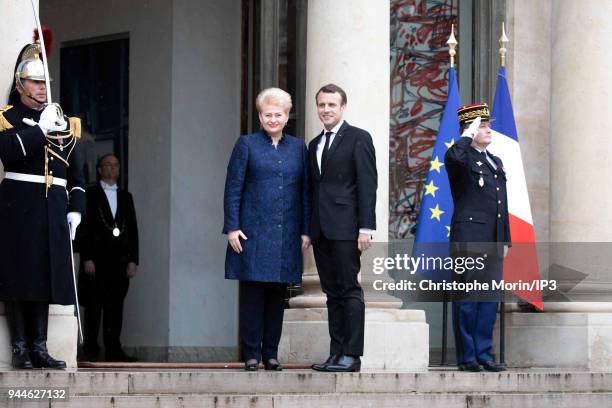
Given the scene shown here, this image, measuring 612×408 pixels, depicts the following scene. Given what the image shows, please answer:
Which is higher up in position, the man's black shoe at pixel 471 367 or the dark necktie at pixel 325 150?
the dark necktie at pixel 325 150

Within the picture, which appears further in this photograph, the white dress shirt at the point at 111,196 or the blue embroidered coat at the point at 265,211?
the white dress shirt at the point at 111,196

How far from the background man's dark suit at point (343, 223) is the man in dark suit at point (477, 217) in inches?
45.1

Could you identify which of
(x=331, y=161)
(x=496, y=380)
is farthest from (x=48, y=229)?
(x=496, y=380)

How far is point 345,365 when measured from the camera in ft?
37.8

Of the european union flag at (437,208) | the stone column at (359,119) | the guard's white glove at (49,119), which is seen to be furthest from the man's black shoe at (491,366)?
the guard's white glove at (49,119)

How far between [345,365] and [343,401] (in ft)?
2.00

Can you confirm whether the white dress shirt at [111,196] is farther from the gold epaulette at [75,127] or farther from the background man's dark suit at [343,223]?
the background man's dark suit at [343,223]

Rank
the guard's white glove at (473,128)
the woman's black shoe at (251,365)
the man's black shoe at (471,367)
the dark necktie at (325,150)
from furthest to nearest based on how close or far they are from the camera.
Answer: the guard's white glove at (473,128)
the man's black shoe at (471,367)
the dark necktie at (325,150)
the woman's black shoe at (251,365)

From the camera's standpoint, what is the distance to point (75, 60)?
56.3ft

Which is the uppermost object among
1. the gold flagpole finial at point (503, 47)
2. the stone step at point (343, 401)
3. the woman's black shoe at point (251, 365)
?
the gold flagpole finial at point (503, 47)

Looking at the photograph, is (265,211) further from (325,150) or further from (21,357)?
(21,357)

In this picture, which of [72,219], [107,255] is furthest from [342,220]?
[107,255]

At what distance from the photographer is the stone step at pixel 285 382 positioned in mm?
10750

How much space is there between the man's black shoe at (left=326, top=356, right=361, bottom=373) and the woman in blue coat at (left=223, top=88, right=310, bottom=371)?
377 millimetres
